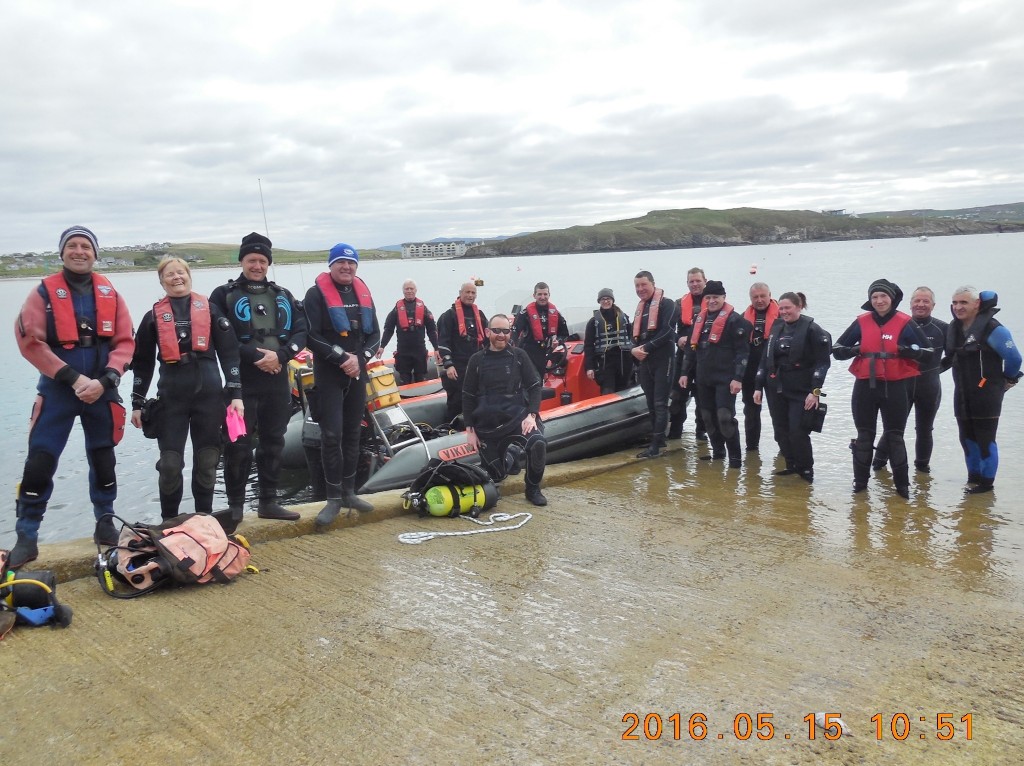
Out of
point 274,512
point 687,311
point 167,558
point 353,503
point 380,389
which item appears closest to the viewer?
point 167,558

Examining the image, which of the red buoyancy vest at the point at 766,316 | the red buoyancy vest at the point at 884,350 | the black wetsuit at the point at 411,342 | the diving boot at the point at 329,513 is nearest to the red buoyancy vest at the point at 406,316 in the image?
the black wetsuit at the point at 411,342

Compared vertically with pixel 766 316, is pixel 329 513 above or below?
below

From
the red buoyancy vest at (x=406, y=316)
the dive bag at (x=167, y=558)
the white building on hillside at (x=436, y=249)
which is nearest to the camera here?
the dive bag at (x=167, y=558)

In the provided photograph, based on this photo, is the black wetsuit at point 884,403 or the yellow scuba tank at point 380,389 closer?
the black wetsuit at point 884,403

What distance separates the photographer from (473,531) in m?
4.51

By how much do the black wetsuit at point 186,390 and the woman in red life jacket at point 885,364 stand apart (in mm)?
4419

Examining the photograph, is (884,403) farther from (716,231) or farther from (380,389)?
(716,231)

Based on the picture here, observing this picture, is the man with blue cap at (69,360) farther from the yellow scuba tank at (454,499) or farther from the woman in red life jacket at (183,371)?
the yellow scuba tank at (454,499)

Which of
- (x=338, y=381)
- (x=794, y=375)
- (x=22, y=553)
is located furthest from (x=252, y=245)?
(x=794, y=375)

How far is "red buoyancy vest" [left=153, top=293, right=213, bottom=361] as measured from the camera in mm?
3777

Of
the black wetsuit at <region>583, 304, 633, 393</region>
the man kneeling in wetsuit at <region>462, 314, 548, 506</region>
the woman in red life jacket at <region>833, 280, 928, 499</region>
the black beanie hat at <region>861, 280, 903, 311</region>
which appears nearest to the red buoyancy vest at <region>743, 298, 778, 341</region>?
the woman in red life jacket at <region>833, 280, 928, 499</region>

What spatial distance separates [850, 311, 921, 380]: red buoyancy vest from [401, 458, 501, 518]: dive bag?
9.79 feet

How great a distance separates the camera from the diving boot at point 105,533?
150 inches

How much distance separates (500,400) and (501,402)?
2 centimetres
